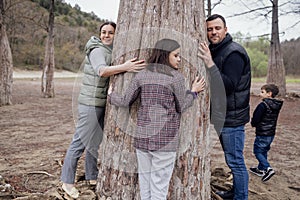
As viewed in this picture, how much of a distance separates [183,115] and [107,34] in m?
1.06

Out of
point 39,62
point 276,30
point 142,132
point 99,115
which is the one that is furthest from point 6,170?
point 39,62

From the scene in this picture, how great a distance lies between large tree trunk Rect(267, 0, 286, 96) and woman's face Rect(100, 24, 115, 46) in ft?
44.4

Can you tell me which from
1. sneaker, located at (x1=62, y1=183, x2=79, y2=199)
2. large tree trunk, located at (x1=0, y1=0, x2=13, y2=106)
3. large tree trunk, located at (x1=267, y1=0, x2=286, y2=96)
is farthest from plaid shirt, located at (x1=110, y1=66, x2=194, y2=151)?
large tree trunk, located at (x1=267, y1=0, x2=286, y2=96)

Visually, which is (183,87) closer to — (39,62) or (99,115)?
(99,115)

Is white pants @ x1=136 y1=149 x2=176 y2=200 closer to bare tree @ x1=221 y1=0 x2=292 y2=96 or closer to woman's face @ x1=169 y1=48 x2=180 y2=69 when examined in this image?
woman's face @ x1=169 y1=48 x2=180 y2=69

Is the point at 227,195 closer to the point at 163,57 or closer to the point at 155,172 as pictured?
the point at 155,172

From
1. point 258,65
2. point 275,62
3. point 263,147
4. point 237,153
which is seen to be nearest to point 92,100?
point 237,153

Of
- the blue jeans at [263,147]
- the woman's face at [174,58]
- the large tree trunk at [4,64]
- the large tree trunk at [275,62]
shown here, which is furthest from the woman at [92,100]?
the large tree trunk at [275,62]

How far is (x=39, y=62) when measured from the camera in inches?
1496

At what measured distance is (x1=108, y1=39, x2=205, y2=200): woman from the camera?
2145 mm

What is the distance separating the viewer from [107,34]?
2.77m

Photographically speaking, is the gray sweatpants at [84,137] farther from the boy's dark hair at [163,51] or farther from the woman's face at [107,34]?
the boy's dark hair at [163,51]

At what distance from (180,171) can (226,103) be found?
0.73 m

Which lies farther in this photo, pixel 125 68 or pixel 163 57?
pixel 125 68
